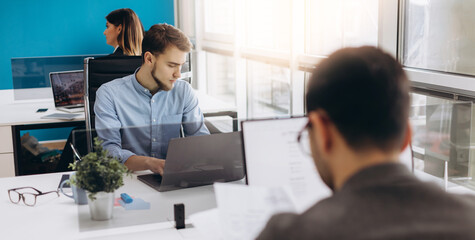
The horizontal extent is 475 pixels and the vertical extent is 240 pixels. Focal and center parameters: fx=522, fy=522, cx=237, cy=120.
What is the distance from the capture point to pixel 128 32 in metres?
3.98

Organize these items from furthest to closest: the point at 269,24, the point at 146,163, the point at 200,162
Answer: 1. the point at 269,24
2. the point at 146,163
3. the point at 200,162

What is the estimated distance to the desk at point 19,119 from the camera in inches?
126

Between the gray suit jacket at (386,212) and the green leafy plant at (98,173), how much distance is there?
0.86 metres

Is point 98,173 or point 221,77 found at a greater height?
point 98,173

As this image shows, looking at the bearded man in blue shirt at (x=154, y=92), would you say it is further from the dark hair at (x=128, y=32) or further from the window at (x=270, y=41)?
the dark hair at (x=128, y=32)

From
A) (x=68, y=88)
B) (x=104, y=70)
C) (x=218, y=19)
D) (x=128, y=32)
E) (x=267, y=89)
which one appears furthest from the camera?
(x=218, y=19)

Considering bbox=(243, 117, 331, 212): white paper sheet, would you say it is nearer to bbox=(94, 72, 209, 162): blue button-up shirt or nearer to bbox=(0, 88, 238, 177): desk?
bbox=(94, 72, 209, 162): blue button-up shirt

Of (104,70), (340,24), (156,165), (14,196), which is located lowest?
(14,196)

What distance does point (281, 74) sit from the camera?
13.3 feet

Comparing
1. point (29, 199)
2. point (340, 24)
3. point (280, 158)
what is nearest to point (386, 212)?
point (280, 158)

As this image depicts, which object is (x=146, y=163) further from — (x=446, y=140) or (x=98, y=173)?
(x=446, y=140)

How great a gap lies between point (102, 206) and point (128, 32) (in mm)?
2736

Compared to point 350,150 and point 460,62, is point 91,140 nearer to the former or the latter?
point 350,150

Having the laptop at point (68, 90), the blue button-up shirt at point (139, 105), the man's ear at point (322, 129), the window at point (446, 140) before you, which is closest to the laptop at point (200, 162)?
the blue button-up shirt at point (139, 105)
